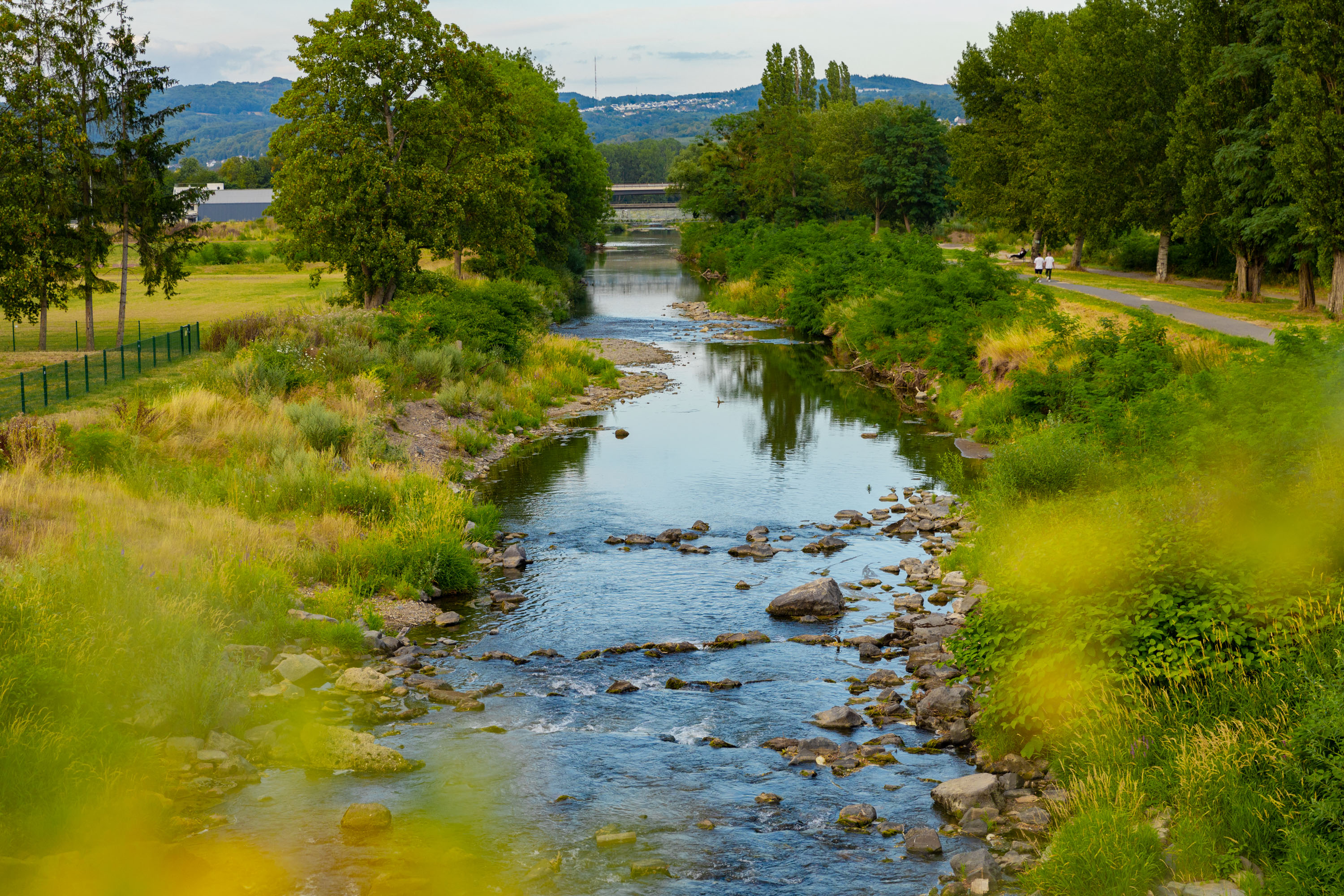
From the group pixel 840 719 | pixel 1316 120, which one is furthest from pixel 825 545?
pixel 1316 120

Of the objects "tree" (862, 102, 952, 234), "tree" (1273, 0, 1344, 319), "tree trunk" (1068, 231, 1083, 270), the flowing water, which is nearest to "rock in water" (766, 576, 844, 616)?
the flowing water

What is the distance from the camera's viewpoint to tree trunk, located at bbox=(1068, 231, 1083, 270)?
216 feet

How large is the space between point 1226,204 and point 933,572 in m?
30.3

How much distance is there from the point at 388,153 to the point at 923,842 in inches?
1687

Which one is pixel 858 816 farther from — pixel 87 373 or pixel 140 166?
pixel 140 166

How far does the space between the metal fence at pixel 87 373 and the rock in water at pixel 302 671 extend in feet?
43.3

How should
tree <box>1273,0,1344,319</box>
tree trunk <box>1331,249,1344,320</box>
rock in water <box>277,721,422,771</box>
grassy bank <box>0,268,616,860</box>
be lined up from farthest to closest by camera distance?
tree trunk <box>1331,249,1344,320</box> < tree <box>1273,0,1344,319</box> < rock in water <box>277,721,422,771</box> < grassy bank <box>0,268,616,860</box>

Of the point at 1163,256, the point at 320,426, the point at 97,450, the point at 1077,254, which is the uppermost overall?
the point at 1077,254

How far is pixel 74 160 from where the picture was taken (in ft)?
130

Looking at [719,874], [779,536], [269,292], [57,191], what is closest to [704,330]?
[269,292]

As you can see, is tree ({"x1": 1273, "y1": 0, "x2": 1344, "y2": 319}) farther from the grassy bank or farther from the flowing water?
the grassy bank

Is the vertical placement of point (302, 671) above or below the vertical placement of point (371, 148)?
below

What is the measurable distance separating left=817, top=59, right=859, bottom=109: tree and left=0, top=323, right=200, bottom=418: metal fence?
131495 millimetres

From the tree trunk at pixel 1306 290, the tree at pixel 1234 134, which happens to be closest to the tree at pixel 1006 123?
the tree at pixel 1234 134
